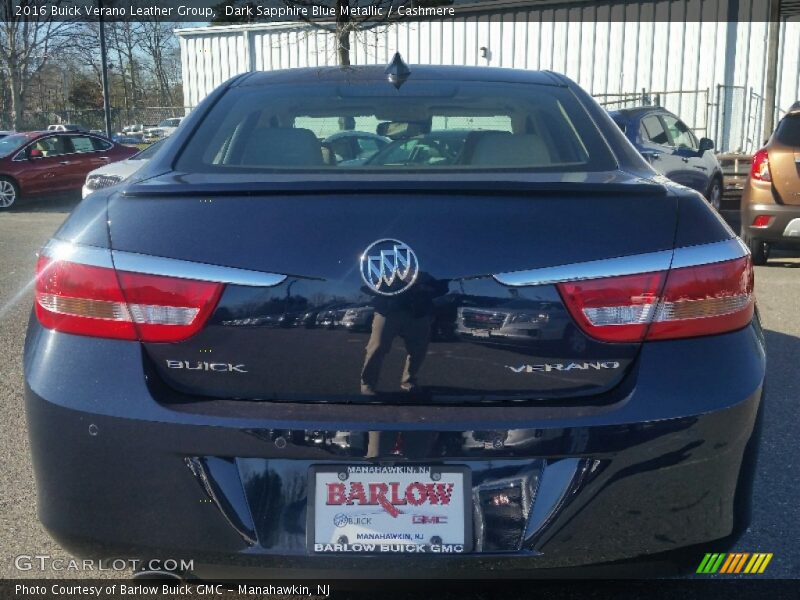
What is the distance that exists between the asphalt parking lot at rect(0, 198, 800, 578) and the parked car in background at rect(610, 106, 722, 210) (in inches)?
101

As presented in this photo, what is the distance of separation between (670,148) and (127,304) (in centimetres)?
943

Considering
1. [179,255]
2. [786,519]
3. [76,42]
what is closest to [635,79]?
[786,519]

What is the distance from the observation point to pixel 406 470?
70.0 inches

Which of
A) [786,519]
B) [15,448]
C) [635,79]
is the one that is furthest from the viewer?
[635,79]

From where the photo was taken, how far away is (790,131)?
755cm

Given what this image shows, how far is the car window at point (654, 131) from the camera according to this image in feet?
32.9

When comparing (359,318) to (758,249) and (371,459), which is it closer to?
(371,459)

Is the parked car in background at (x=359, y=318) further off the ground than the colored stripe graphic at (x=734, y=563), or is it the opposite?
the parked car in background at (x=359, y=318)

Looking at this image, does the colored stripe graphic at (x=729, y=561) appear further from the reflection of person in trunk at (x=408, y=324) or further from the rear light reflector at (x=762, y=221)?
the rear light reflector at (x=762, y=221)

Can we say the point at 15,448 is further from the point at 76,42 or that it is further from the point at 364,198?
the point at 76,42

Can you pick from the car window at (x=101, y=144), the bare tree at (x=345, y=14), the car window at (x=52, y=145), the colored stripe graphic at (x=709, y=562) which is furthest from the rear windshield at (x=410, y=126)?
the car window at (x=101, y=144)

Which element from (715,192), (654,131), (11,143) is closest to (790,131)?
(654,131)

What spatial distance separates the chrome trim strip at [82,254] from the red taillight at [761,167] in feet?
23.0

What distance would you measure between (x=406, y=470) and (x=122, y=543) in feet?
2.23
